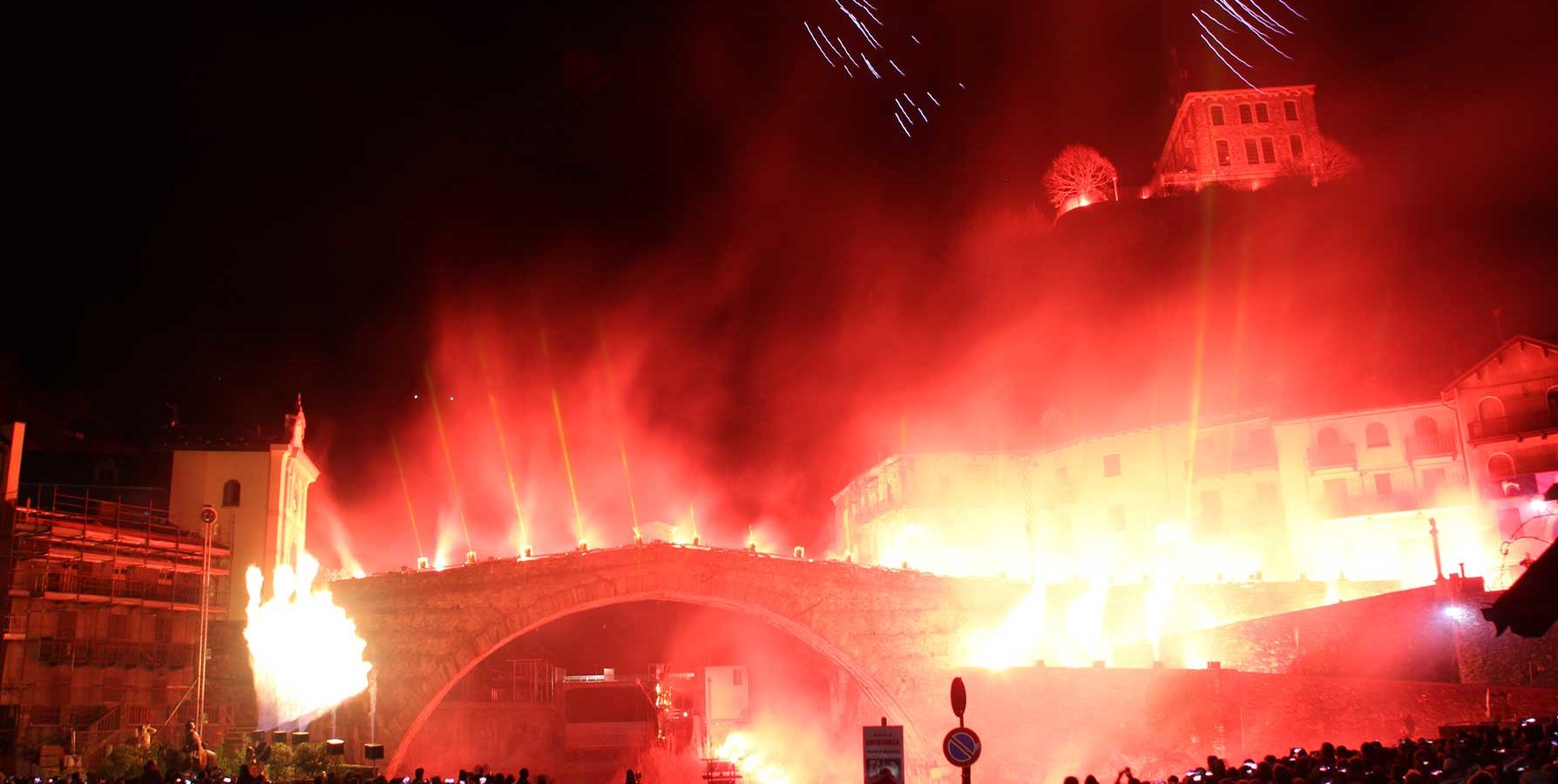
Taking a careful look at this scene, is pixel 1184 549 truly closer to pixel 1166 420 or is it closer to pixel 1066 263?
pixel 1166 420

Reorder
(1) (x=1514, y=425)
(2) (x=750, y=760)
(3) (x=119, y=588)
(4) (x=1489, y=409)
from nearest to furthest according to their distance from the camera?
1. (3) (x=119, y=588)
2. (1) (x=1514, y=425)
3. (4) (x=1489, y=409)
4. (2) (x=750, y=760)

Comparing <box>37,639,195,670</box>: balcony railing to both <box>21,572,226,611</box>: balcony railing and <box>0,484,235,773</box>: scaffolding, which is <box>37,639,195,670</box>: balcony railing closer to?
<box>0,484,235,773</box>: scaffolding

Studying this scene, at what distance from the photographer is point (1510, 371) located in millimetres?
47188

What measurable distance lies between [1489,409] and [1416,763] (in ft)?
132

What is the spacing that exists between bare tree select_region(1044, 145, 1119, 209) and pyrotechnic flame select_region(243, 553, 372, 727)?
59.8m

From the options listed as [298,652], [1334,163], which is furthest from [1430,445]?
[298,652]

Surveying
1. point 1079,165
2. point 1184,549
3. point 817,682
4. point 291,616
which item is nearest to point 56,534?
point 291,616

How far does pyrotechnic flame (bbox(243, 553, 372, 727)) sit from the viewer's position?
43344 millimetres

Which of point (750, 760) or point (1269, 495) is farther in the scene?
point (750, 760)

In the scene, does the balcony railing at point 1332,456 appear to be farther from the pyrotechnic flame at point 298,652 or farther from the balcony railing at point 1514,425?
the pyrotechnic flame at point 298,652

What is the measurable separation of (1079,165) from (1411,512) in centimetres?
4036

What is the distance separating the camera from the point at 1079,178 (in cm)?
8194

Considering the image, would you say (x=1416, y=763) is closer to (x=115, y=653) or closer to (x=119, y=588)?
(x=115, y=653)

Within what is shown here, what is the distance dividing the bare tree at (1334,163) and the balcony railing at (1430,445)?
28850 mm
